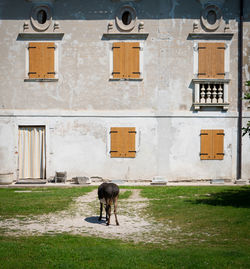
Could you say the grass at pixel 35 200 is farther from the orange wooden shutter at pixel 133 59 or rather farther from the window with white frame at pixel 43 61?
the orange wooden shutter at pixel 133 59

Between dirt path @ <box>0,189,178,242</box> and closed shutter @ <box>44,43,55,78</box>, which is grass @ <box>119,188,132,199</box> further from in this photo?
closed shutter @ <box>44,43,55,78</box>

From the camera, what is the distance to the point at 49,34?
17.5 metres

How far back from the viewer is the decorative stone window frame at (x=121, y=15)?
17562mm

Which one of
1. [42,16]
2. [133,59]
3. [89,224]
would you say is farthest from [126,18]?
[89,224]

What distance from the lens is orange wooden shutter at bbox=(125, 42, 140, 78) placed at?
17.5 m

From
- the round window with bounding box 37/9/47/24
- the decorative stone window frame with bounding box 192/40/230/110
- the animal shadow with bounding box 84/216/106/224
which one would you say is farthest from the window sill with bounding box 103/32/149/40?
the animal shadow with bounding box 84/216/106/224

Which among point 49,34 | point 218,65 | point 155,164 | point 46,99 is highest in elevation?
point 49,34

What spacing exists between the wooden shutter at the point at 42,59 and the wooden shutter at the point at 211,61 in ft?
20.2

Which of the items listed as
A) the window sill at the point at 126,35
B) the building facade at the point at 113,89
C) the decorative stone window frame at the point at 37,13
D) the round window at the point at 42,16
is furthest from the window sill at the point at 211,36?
the round window at the point at 42,16

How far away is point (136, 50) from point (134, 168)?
4901 mm

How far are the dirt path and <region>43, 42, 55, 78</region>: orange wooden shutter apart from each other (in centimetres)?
748

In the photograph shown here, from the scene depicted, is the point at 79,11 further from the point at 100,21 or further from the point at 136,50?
the point at 136,50

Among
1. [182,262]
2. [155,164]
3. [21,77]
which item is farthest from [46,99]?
[182,262]

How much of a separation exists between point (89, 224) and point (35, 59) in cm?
995
